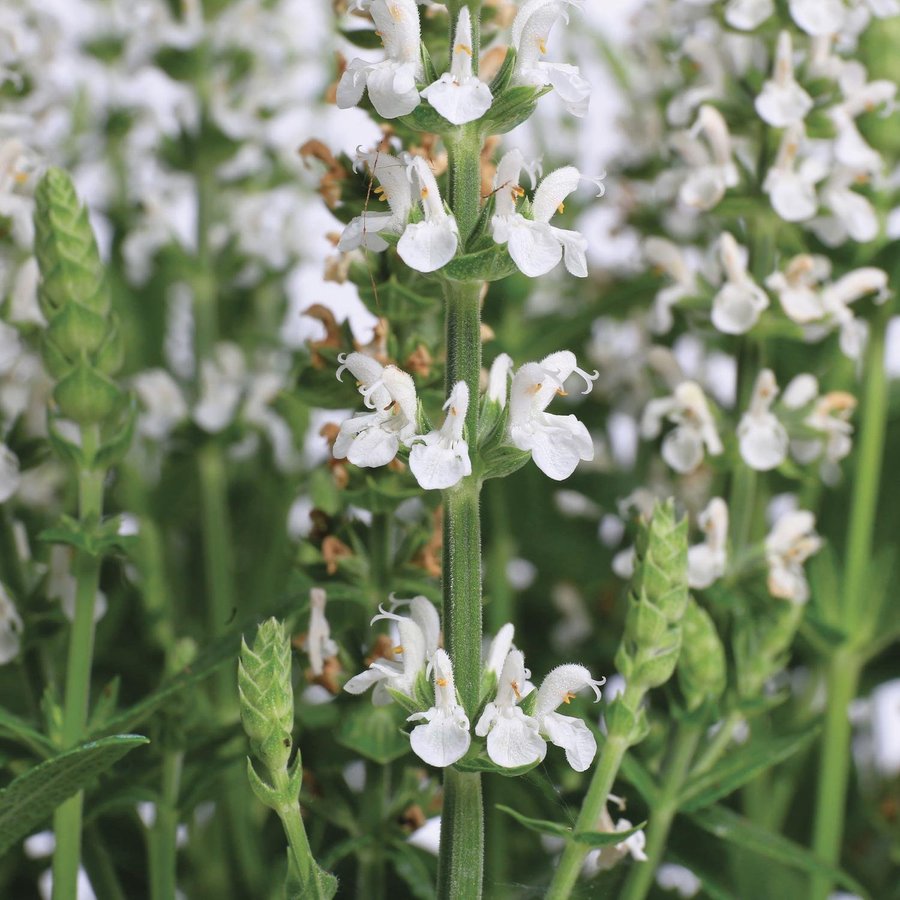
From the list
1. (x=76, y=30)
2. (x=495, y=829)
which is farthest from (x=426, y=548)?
(x=76, y=30)

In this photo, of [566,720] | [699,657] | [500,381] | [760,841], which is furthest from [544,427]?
[760,841]

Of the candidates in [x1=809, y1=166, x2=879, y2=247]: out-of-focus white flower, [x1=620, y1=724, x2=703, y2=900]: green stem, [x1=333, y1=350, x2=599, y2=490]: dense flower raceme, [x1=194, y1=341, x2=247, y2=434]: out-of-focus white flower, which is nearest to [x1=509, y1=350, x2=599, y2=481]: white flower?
[x1=333, y1=350, x2=599, y2=490]: dense flower raceme

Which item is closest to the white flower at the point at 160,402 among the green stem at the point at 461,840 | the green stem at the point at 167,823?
the green stem at the point at 167,823

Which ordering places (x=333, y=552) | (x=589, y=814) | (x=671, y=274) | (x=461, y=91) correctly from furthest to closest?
1. (x=671, y=274)
2. (x=333, y=552)
3. (x=589, y=814)
4. (x=461, y=91)

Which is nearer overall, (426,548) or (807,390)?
(426,548)

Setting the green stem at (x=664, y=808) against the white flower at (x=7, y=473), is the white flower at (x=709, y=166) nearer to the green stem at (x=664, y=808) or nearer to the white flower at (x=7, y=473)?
the green stem at (x=664, y=808)

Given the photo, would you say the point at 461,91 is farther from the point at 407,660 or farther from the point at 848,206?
the point at 848,206

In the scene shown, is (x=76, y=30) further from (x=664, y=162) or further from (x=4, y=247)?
(x=664, y=162)
